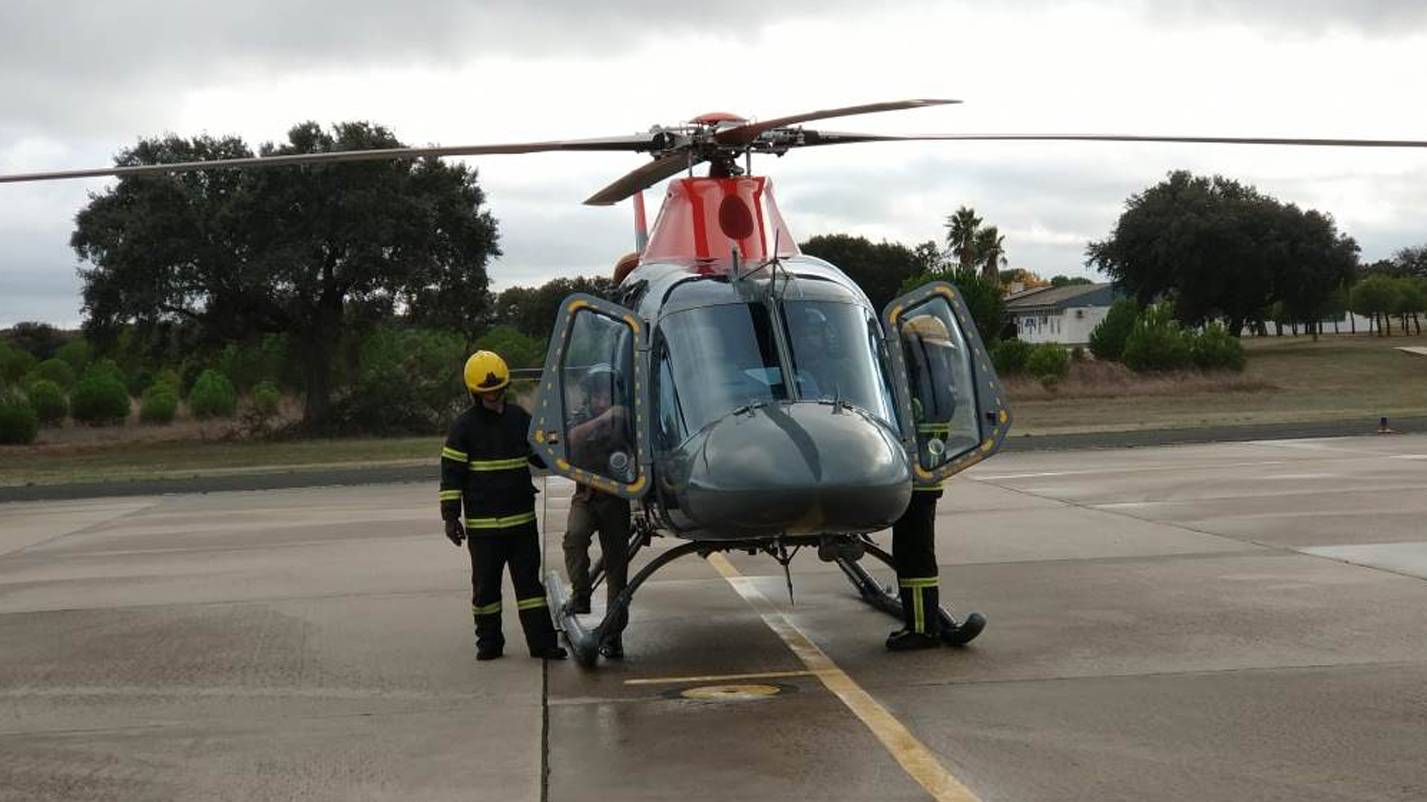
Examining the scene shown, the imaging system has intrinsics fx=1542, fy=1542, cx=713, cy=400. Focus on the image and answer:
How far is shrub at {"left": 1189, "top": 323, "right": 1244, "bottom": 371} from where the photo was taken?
50.8 meters

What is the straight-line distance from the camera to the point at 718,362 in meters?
8.53

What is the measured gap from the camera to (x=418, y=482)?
81.9 feet

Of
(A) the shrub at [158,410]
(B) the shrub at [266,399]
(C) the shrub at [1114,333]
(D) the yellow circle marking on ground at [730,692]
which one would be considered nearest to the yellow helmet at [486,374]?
(D) the yellow circle marking on ground at [730,692]

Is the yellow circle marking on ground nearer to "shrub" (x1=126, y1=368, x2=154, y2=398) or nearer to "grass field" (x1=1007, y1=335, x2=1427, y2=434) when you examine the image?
"grass field" (x1=1007, y1=335, x2=1427, y2=434)

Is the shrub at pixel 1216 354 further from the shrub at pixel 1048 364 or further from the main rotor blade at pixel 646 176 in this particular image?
the main rotor blade at pixel 646 176

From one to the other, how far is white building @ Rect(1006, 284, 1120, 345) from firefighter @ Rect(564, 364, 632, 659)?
3973 inches

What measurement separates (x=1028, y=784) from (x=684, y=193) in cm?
545

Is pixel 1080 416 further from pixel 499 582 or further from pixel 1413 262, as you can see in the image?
pixel 1413 262

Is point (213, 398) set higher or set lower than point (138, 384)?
lower

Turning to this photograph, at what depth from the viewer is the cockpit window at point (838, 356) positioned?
332 inches

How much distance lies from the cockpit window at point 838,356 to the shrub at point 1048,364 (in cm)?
4143

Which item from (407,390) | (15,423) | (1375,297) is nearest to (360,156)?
(407,390)

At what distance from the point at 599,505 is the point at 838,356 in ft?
6.56

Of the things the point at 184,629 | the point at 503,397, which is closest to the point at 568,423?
the point at 503,397
